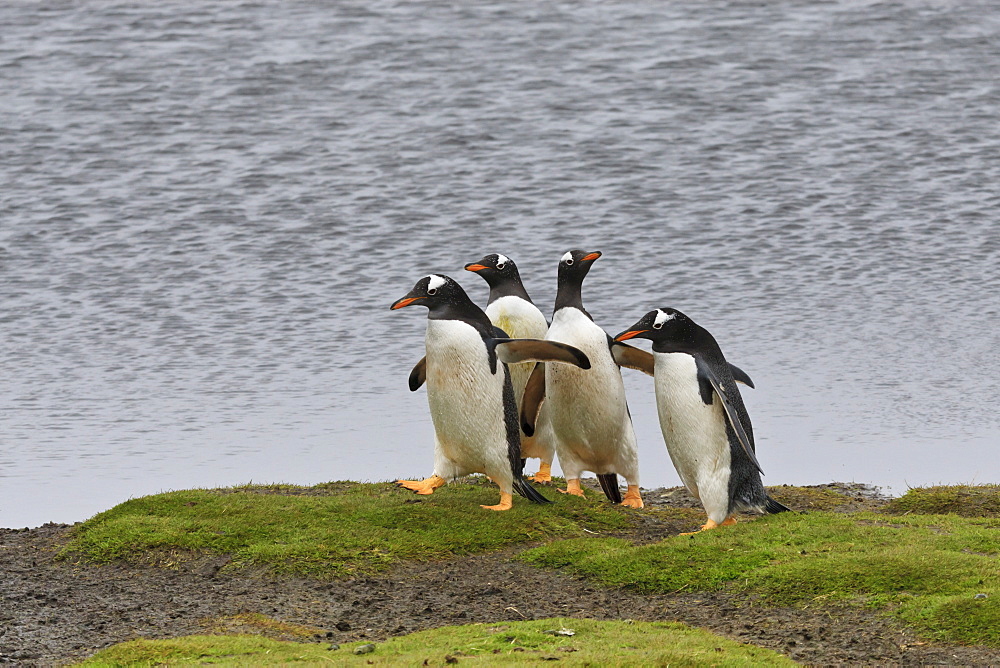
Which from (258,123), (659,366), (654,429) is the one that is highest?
(258,123)

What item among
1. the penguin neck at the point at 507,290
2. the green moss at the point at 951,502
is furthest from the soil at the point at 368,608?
the green moss at the point at 951,502

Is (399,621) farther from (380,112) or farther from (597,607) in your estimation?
(380,112)

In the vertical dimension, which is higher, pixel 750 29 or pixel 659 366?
pixel 750 29

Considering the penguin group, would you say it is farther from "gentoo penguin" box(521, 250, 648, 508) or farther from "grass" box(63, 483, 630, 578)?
"grass" box(63, 483, 630, 578)

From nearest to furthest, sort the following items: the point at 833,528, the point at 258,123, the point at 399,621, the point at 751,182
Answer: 1. the point at 399,621
2. the point at 833,528
3. the point at 751,182
4. the point at 258,123

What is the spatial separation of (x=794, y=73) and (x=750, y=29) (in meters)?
3.03

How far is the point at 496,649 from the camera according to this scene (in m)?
6.38

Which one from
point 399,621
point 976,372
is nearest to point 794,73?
point 976,372

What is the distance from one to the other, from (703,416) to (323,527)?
243 cm

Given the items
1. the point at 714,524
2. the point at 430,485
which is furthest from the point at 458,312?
the point at 714,524

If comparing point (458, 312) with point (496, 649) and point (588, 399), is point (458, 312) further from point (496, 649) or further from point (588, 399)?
point (496, 649)

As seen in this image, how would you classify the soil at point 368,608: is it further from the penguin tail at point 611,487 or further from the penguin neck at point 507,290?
the penguin neck at point 507,290

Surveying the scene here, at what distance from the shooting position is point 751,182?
83.5 ft

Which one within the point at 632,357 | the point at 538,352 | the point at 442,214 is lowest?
the point at 632,357
